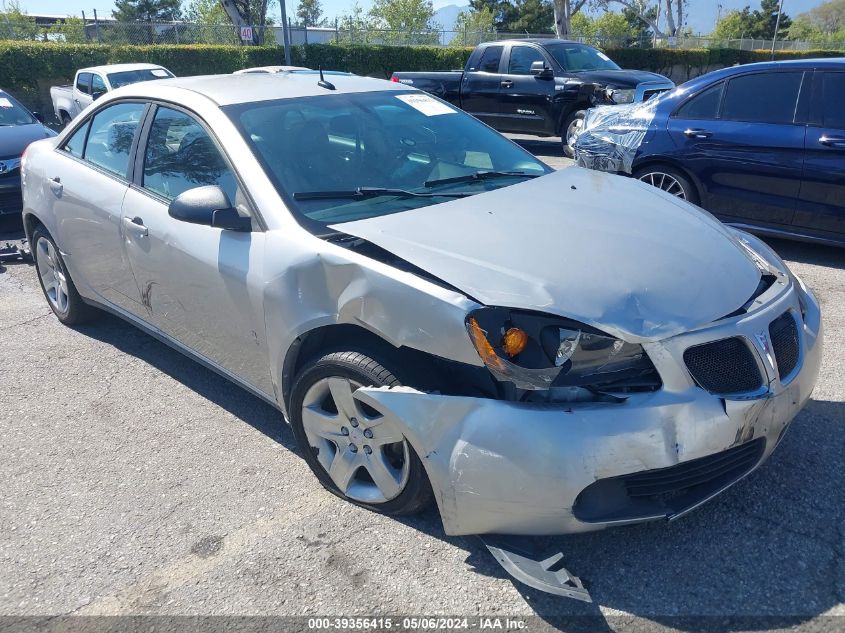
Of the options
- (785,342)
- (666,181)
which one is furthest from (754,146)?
(785,342)

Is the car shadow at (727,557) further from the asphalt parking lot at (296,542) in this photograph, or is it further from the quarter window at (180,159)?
the quarter window at (180,159)

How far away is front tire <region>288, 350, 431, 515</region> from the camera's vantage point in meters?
2.71

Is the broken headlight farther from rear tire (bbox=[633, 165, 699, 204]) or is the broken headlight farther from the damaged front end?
the damaged front end

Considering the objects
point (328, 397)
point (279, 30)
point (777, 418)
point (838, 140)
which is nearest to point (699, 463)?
point (777, 418)

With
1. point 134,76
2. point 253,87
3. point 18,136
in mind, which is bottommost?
point 18,136

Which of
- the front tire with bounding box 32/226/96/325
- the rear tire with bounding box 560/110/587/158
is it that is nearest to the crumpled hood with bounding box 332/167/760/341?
the front tire with bounding box 32/226/96/325

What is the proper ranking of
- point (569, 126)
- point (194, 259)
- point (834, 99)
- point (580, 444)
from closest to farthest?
point (580, 444) < point (194, 259) < point (834, 99) < point (569, 126)

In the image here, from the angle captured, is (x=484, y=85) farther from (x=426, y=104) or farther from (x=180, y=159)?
(x=180, y=159)

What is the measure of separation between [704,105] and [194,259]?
4960mm

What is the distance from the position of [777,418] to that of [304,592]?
5.85 feet

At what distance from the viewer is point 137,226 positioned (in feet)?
12.3

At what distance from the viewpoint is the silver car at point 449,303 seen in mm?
2420

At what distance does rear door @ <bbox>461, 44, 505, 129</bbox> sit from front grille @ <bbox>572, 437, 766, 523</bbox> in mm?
11254

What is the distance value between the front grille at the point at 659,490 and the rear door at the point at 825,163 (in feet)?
12.6
